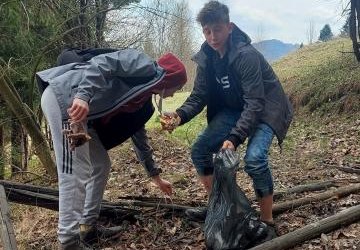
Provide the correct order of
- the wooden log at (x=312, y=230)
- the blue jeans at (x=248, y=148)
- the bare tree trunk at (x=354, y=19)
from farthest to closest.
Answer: the bare tree trunk at (x=354, y=19)
the blue jeans at (x=248, y=148)
the wooden log at (x=312, y=230)

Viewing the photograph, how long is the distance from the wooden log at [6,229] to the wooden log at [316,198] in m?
2.25

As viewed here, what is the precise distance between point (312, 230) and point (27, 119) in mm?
4510

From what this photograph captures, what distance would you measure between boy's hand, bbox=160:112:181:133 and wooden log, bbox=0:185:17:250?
147cm

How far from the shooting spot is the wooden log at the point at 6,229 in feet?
11.1

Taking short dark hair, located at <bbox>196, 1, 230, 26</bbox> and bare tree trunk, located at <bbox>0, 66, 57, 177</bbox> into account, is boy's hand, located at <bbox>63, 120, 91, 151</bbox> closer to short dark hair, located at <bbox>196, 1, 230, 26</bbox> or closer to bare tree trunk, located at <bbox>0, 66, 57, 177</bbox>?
short dark hair, located at <bbox>196, 1, 230, 26</bbox>

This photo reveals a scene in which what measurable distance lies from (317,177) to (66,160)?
3.59 m

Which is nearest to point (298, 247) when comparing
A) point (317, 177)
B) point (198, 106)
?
point (198, 106)

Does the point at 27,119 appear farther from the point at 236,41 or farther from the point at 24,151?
the point at 236,41

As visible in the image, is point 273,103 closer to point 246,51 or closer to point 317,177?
point 246,51

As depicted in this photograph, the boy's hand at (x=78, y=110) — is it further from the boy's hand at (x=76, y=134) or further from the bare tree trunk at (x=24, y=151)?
the bare tree trunk at (x=24, y=151)

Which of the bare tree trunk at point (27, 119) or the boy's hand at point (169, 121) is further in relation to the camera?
the bare tree trunk at point (27, 119)

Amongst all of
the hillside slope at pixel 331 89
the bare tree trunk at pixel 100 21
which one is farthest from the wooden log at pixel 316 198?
the hillside slope at pixel 331 89

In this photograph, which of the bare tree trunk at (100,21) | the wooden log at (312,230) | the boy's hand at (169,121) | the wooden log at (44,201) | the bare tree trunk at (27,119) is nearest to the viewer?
the wooden log at (312,230)

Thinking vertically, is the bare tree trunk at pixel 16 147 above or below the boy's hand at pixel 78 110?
below
